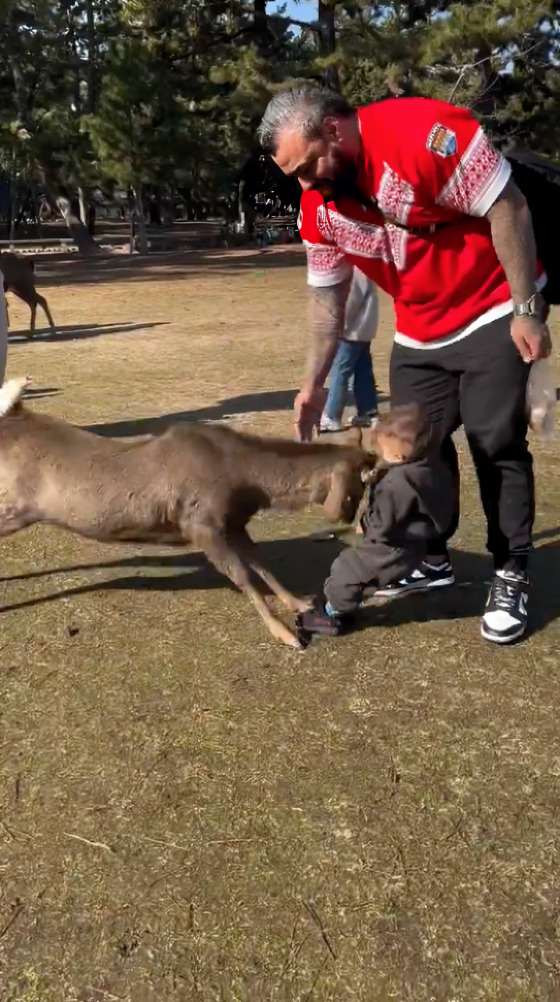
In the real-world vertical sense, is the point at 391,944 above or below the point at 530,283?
below

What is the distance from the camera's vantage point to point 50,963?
2.27 meters

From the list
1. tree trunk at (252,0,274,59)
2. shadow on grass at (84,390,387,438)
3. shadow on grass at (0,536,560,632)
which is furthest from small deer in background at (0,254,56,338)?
tree trunk at (252,0,274,59)

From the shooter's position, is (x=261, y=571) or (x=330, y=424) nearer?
(x=261, y=571)

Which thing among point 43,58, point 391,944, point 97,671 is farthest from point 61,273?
point 391,944

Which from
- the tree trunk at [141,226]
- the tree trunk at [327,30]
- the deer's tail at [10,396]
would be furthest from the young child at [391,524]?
the tree trunk at [141,226]

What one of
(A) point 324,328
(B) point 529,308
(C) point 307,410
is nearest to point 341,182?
(B) point 529,308

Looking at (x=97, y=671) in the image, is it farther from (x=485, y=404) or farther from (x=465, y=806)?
(x=485, y=404)

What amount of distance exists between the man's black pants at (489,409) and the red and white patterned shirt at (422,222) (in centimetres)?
8

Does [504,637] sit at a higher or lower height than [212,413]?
higher

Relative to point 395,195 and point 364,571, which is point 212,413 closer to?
point 364,571

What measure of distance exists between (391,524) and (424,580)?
0.59 meters

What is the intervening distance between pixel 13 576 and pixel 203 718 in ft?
5.52

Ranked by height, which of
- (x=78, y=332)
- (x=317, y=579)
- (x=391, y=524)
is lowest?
(x=78, y=332)

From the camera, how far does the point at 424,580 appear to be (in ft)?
13.7
